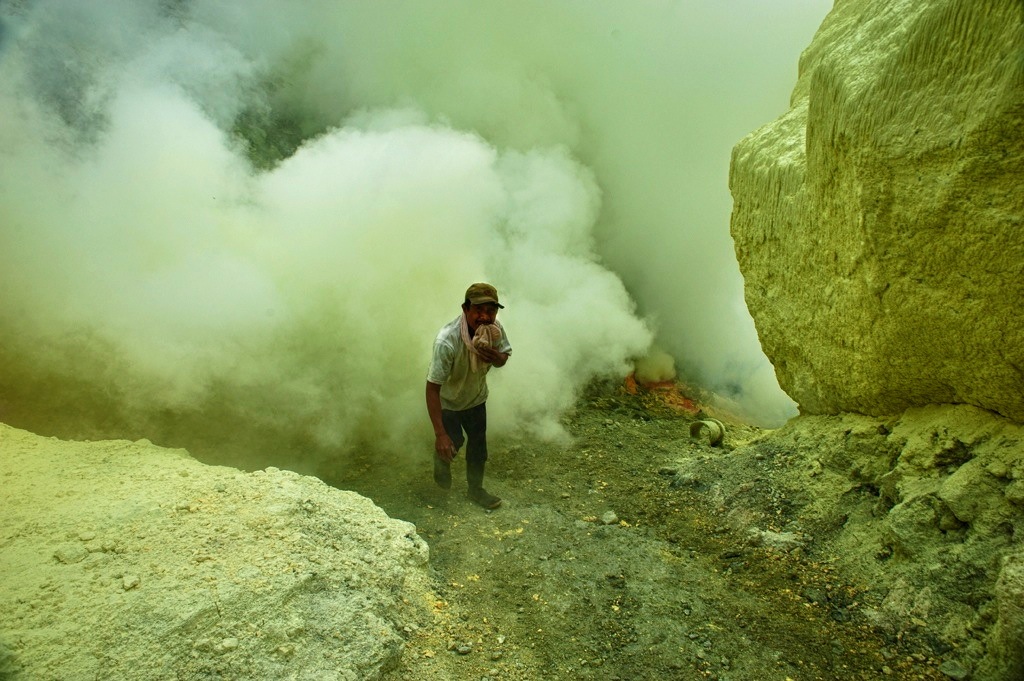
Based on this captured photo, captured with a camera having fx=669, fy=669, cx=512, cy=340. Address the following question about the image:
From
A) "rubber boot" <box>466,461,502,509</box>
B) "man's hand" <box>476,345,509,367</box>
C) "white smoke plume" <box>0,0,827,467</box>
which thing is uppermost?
"white smoke plume" <box>0,0,827,467</box>

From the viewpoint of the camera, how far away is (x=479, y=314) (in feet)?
12.0

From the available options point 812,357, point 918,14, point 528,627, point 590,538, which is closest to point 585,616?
point 528,627

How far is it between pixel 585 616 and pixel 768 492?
1438mm

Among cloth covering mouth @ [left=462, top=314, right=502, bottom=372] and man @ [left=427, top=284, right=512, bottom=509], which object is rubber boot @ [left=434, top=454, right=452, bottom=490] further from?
Answer: cloth covering mouth @ [left=462, top=314, right=502, bottom=372]

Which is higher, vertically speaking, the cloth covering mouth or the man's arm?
the cloth covering mouth

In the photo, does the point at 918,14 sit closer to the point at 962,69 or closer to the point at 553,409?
the point at 962,69

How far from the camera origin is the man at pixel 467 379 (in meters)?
3.67

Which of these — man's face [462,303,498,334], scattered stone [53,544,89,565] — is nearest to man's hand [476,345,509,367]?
man's face [462,303,498,334]

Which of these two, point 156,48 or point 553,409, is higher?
point 156,48

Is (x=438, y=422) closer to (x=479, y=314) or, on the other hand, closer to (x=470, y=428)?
(x=470, y=428)

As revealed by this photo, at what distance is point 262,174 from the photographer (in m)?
5.87

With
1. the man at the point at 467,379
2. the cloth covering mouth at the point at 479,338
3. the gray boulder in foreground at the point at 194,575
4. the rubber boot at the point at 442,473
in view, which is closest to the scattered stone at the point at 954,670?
the gray boulder in foreground at the point at 194,575

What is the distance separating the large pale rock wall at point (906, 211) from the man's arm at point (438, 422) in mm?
2122

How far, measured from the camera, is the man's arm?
12.3 ft
